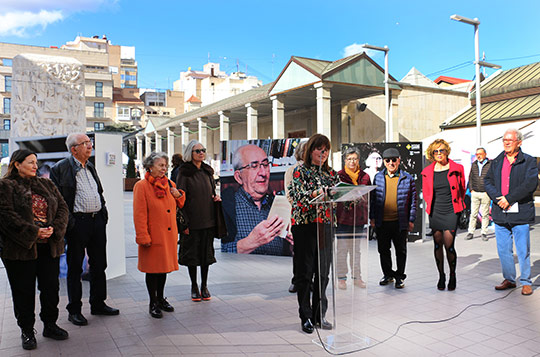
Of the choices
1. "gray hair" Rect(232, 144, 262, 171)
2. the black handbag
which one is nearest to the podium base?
the black handbag

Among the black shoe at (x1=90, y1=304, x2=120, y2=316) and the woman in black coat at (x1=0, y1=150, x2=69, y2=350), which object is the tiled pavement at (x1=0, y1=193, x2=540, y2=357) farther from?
the woman in black coat at (x1=0, y1=150, x2=69, y2=350)

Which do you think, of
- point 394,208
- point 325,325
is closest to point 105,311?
point 325,325

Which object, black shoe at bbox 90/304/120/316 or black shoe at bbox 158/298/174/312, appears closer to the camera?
black shoe at bbox 90/304/120/316

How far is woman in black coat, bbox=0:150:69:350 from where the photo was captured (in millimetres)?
3805

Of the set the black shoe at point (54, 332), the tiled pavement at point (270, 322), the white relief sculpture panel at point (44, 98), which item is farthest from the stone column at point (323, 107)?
the black shoe at point (54, 332)

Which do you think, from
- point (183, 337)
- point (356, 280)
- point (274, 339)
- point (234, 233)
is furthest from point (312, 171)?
point (234, 233)

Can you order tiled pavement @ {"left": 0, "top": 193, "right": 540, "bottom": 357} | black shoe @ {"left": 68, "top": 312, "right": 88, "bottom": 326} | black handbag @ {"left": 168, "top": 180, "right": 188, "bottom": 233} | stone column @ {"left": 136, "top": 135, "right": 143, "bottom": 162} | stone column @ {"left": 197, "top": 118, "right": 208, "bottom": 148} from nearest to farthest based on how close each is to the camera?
tiled pavement @ {"left": 0, "top": 193, "right": 540, "bottom": 357} < black shoe @ {"left": 68, "top": 312, "right": 88, "bottom": 326} < black handbag @ {"left": 168, "top": 180, "right": 188, "bottom": 233} < stone column @ {"left": 197, "top": 118, "right": 208, "bottom": 148} < stone column @ {"left": 136, "top": 135, "right": 143, "bottom": 162}

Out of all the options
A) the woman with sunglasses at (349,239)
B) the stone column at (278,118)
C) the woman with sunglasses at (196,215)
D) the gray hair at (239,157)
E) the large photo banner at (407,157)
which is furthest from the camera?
the stone column at (278,118)

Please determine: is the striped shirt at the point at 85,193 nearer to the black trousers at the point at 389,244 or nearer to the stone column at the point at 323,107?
the black trousers at the point at 389,244

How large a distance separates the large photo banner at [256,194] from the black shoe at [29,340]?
4.92 metres

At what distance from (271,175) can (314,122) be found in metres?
24.8

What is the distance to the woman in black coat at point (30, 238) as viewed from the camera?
380cm

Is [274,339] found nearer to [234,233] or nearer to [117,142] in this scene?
[117,142]

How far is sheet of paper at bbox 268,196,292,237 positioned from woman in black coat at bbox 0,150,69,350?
456 cm
